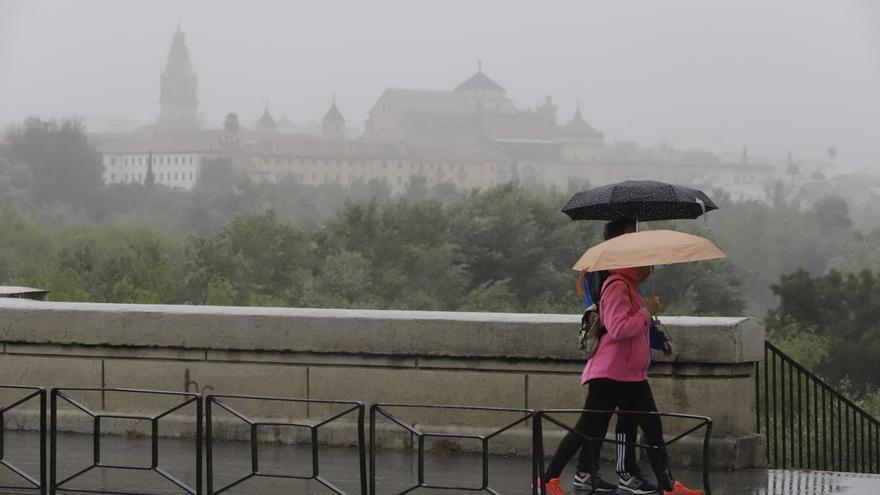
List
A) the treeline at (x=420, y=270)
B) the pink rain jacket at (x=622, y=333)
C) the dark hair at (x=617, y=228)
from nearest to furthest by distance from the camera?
A: the pink rain jacket at (x=622, y=333), the dark hair at (x=617, y=228), the treeline at (x=420, y=270)

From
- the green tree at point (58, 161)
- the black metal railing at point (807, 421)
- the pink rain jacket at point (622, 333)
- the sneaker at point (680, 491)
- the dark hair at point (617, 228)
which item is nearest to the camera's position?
the pink rain jacket at point (622, 333)

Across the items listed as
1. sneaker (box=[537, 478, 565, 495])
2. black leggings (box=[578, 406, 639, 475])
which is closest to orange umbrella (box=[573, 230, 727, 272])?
black leggings (box=[578, 406, 639, 475])

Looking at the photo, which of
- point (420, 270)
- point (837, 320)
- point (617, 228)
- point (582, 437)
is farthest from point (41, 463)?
point (420, 270)

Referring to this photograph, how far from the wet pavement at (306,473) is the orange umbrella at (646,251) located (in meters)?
1.37

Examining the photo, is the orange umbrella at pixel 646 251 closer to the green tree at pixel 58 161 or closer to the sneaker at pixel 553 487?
the sneaker at pixel 553 487

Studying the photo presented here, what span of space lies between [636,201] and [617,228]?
0.18 meters

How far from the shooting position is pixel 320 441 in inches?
359

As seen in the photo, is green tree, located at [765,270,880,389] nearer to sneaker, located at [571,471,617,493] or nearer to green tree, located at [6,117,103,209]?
sneaker, located at [571,471,617,493]

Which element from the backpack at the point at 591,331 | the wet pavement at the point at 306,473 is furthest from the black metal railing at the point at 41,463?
the backpack at the point at 591,331

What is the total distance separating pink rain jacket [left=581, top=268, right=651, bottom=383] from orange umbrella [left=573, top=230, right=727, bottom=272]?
0.17 meters

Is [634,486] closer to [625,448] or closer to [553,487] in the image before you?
[625,448]

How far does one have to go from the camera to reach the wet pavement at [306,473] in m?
7.64

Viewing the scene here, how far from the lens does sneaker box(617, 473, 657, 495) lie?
7375 millimetres

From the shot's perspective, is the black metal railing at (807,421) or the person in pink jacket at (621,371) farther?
the black metal railing at (807,421)
